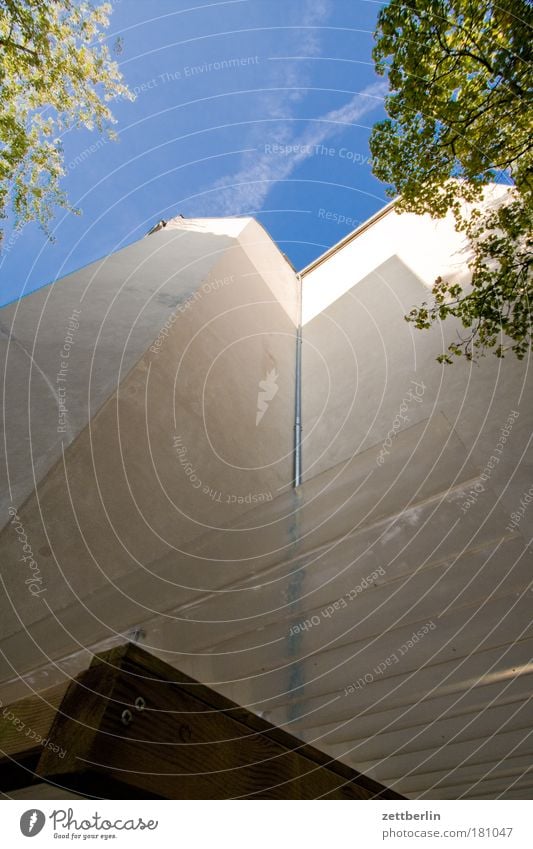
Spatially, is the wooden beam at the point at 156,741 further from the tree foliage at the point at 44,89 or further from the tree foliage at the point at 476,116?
the tree foliage at the point at 44,89

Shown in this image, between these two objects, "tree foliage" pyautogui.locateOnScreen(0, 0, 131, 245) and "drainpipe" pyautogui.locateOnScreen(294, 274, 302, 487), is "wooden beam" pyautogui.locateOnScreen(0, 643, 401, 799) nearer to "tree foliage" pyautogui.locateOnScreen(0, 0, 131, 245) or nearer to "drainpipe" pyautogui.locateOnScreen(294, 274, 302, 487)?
"drainpipe" pyautogui.locateOnScreen(294, 274, 302, 487)

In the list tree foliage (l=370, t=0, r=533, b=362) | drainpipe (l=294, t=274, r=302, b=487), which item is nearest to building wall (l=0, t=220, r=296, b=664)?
drainpipe (l=294, t=274, r=302, b=487)

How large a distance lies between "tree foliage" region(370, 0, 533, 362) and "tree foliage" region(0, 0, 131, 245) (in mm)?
6400

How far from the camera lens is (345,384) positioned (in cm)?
720

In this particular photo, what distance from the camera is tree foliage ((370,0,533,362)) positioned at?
15.0 ft

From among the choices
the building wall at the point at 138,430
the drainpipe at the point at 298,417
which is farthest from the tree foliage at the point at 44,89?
the drainpipe at the point at 298,417

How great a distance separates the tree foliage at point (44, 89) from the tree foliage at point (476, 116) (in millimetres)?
6400

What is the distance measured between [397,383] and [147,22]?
745 centimetres

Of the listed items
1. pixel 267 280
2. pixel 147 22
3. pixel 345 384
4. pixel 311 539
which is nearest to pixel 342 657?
pixel 311 539

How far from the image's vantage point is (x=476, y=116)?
16.6 feet

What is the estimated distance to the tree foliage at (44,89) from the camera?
25.3 feet

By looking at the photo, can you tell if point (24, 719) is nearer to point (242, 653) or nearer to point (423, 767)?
point (242, 653)

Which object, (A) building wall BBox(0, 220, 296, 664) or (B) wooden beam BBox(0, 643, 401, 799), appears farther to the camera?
(A) building wall BBox(0, 220, 296, 664)

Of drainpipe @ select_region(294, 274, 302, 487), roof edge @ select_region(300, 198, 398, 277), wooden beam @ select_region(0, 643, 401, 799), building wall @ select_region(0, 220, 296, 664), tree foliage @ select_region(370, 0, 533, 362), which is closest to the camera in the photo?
wooden beam @ select_region(0, 643, 401, 799)
